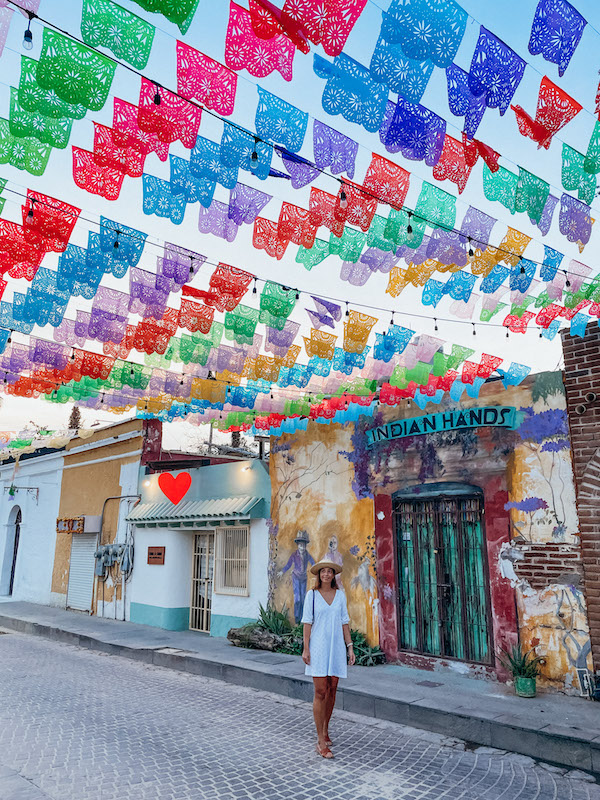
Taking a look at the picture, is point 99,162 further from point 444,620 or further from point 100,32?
point 444,620

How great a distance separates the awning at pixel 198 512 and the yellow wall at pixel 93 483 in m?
1.67

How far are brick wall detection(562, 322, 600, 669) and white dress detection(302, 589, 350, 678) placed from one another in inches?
139

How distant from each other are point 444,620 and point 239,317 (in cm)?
545

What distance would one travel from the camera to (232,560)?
12.2 meters

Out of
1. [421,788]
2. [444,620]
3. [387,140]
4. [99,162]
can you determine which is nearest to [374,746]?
[421,788]

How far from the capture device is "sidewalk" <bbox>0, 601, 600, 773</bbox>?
5543 mm

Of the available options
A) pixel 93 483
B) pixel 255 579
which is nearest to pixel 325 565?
pixel 255 579

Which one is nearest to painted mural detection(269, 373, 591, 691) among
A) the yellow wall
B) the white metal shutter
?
the yellow wall

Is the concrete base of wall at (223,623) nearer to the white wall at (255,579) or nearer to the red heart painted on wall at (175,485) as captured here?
the white wall at (255,579)

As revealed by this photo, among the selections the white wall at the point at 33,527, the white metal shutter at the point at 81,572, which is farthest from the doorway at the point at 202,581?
the white wall at the point at 33,527

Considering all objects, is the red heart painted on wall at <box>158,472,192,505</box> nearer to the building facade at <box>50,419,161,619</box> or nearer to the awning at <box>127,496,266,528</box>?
the awning at <box>127,496,266,528</box>

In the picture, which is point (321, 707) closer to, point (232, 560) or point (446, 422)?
point (446, 422)

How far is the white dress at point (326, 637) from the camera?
532cm

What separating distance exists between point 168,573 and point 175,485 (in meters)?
2.11
